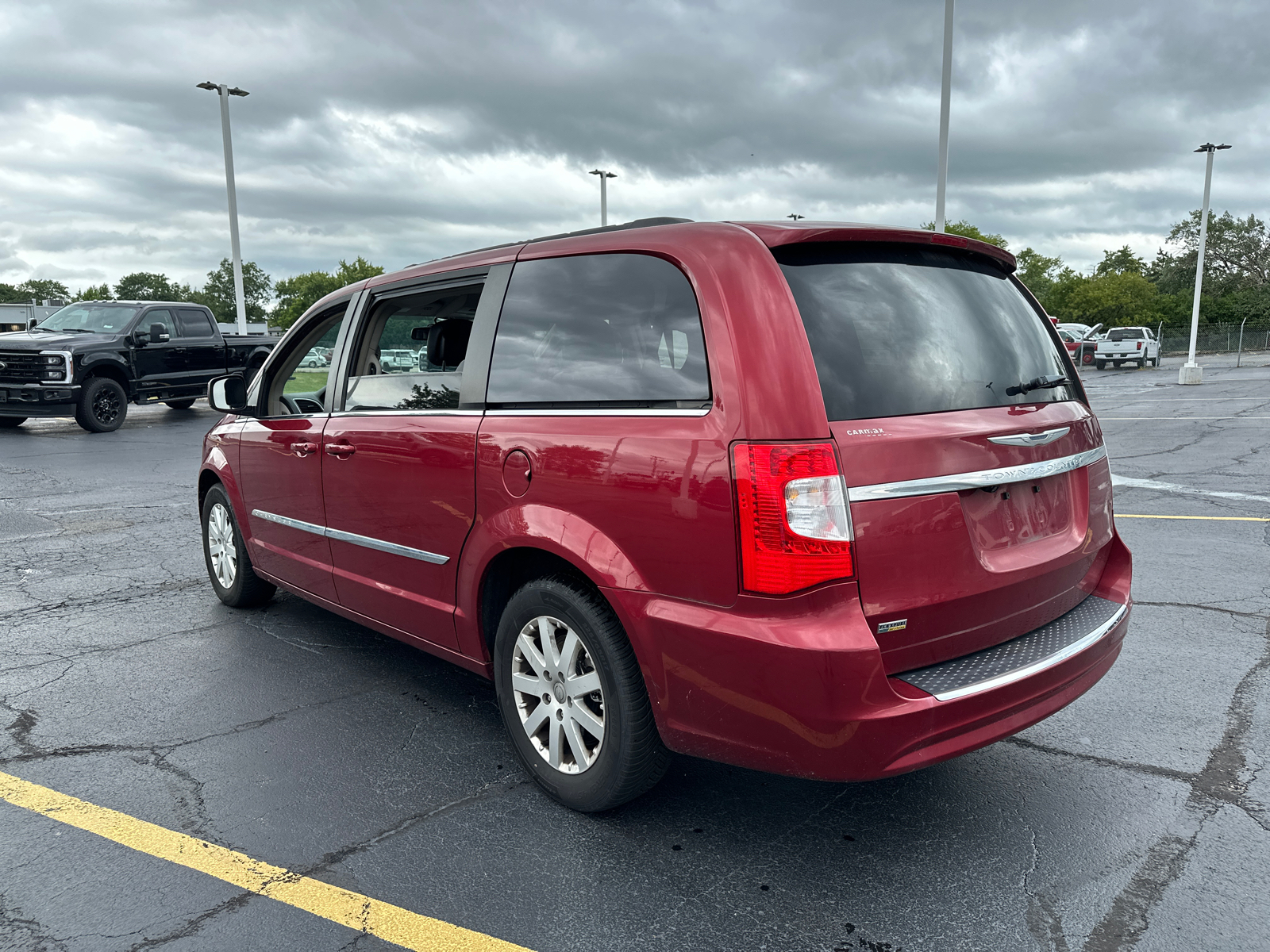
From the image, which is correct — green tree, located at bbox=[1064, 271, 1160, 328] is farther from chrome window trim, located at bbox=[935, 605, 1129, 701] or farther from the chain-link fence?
chrome window trim, located at bbox=[935, 605, 1129, 701]

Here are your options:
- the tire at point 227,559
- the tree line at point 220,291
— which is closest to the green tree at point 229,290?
the tree line at point 220,291

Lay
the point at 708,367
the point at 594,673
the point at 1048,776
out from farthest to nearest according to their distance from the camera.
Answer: the point at 1048,776
the point at 594,673
the point at 708,367

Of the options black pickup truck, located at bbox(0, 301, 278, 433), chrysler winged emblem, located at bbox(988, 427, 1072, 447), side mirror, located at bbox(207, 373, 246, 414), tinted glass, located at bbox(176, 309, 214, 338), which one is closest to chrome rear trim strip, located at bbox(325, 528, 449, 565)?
side mirror, located at bbox(207, 373, 246, 414)

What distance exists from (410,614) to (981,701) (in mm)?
2181

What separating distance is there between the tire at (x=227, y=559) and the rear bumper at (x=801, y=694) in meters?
3.24

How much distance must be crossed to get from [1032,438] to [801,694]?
3.64 feet

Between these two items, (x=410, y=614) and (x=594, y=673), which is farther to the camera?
(x=410, y=614)

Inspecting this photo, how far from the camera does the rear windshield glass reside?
2.60 meters

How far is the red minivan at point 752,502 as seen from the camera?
2.46 m

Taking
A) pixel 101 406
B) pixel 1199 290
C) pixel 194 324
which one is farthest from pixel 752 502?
pixel 1199 290

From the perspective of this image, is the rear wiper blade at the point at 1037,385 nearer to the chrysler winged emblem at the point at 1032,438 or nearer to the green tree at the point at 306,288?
the chrysler winged emblem at the point at 1032,438

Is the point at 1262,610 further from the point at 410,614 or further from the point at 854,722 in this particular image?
the point at 410,614

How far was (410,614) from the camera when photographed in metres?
3.74

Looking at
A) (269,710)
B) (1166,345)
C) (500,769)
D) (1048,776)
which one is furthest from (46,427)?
(1166,345)
